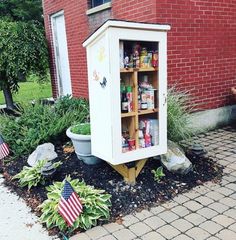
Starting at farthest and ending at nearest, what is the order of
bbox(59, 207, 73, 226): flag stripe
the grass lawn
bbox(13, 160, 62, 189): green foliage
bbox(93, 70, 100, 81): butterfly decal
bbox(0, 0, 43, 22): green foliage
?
bbox(0, 0, 43, 22): green foliage, the grass lawn, bbox(13, 160, 62, 189): green foliage, bbox(93, 70, 100, 81): butterfly decal, bbox(59, 207, 73, 226): flag stripe

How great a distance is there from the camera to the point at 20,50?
25.1ft

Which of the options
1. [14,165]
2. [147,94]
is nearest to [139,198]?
[147,94]

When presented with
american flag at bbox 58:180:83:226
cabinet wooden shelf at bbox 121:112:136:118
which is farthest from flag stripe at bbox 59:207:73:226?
cabinet wooden shelf at bbox 121:112:136:118

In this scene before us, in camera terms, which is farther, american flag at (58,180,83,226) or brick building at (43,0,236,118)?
brick building at (43,0,236,118)

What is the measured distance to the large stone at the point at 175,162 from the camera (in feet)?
12.6

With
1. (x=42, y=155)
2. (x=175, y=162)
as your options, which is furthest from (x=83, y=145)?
(x=175, y=162)

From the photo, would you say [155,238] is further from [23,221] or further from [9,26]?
[9,26]

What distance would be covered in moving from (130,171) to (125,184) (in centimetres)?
17

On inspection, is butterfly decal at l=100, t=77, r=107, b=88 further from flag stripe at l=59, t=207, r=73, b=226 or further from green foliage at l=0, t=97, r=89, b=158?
green foliage at l=0, t=97, r=89, b=158

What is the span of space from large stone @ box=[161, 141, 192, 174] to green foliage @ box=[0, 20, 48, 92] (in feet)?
16.8

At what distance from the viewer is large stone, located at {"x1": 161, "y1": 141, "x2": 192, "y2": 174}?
12.6 ft

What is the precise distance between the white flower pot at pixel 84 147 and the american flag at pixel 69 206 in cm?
115

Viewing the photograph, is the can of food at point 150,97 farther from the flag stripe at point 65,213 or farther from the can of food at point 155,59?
the flag stripe at point 65,213

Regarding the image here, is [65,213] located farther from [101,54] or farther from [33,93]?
[33,93]
